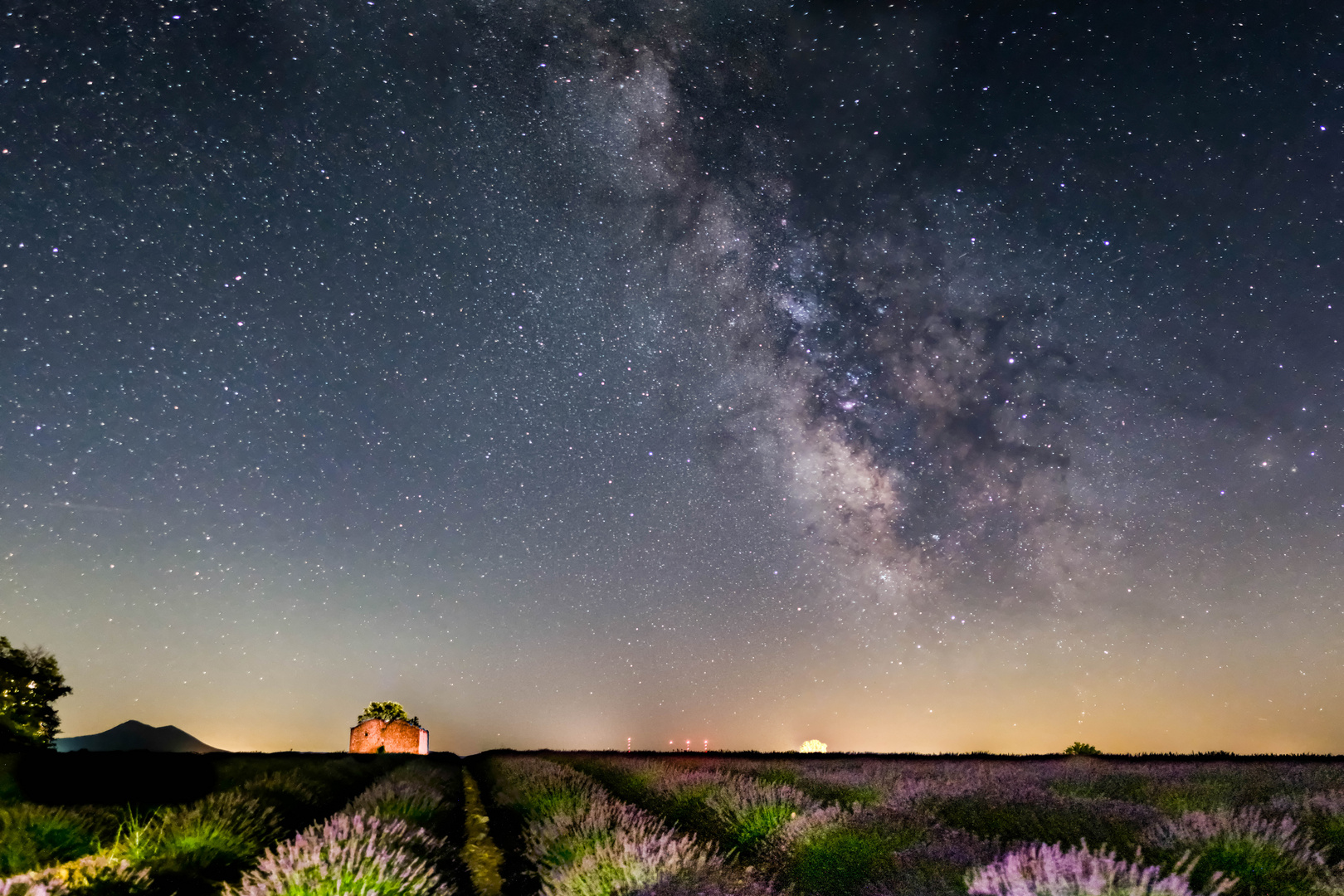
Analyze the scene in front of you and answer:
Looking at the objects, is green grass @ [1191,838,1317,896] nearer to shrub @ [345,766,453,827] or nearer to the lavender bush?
the lavender bush

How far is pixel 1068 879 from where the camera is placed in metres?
3.73

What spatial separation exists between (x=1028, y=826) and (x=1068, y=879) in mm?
3376

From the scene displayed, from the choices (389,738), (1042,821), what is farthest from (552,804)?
(389,738)

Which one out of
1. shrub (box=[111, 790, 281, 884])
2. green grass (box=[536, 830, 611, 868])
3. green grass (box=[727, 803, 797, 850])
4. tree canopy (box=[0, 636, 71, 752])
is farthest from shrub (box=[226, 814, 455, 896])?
tree canopy (box=[0, 636, 71, 752])

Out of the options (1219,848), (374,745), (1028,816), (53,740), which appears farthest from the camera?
(374,745)

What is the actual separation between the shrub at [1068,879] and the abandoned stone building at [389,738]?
57987 mm

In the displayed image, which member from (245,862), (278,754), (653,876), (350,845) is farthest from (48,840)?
(278,754)

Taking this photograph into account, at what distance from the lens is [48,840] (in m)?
6.29

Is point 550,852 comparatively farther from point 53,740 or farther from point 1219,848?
point 53,740

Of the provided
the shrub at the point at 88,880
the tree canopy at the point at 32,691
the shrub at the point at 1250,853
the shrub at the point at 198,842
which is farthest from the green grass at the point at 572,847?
the tree canopy at the point at 32,691

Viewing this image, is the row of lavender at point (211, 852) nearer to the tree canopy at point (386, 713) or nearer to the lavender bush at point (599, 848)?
the lavender bush at point (599, 848)

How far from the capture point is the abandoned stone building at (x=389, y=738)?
53281 mm

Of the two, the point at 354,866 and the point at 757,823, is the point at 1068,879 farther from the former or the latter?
the point at 354,866

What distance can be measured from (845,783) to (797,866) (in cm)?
604
